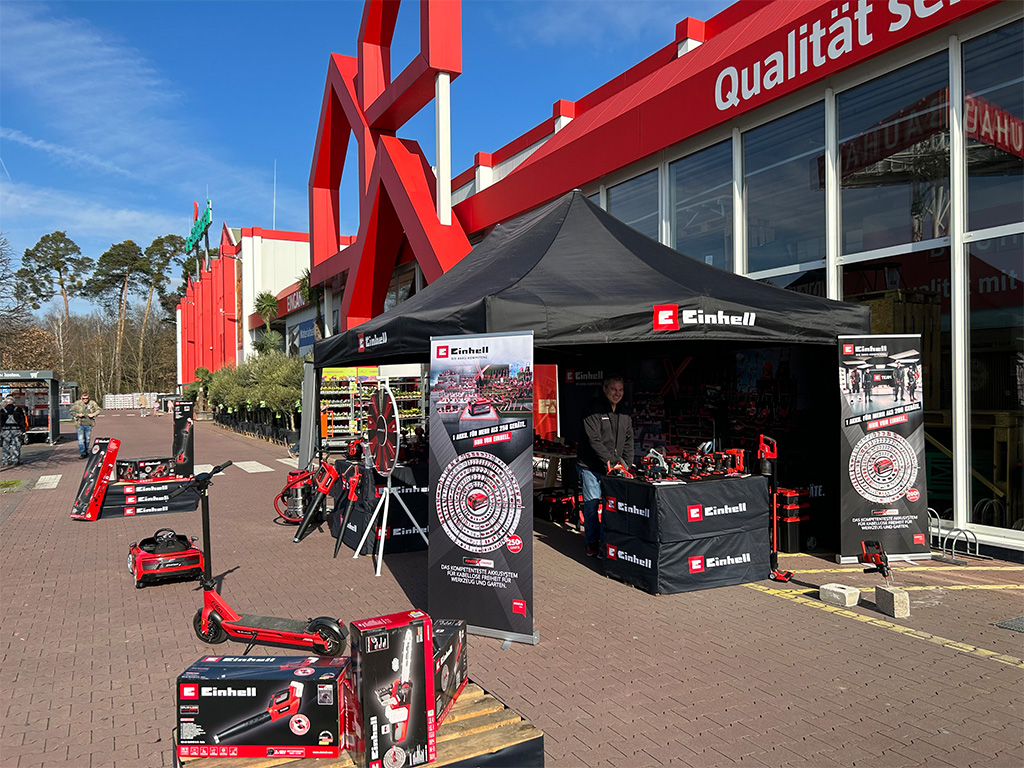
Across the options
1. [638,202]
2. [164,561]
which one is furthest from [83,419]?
[638,202]

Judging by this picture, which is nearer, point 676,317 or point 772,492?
point 676,317

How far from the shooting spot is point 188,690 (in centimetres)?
336

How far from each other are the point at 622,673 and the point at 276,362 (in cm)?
2701

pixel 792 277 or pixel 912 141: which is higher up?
pixel 912 141

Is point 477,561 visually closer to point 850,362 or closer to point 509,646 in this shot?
point 509,646

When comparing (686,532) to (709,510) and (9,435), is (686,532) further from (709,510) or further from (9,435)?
(9,435)

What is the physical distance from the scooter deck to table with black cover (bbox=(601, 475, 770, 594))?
3.13 metres

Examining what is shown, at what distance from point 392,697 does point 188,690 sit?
0.97m

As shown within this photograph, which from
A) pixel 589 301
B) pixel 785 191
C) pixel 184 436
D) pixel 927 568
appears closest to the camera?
pixel 589 301

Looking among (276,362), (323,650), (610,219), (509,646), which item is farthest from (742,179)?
(276,362)

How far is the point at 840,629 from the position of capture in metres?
5.66

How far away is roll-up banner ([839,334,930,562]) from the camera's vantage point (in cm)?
758

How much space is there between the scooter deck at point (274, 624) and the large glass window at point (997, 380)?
7.25 meters

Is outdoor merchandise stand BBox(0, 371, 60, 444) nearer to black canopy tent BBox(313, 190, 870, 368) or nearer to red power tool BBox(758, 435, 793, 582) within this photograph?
black canopy tent BBox(313, 190, 870, 368)
